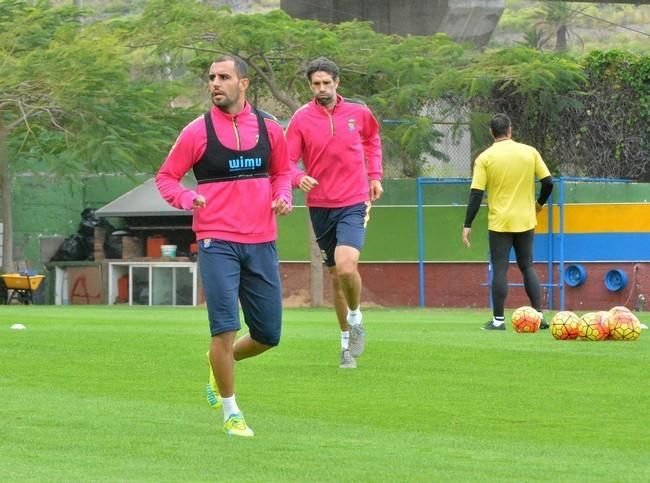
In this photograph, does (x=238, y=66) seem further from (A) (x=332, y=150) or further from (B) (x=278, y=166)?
(A) (x=332, y=150)

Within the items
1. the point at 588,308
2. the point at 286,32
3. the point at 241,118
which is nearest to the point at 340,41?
the point at 286,32

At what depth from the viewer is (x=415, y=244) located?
32.4m

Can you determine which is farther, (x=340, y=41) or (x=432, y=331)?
(x=340, y=41)

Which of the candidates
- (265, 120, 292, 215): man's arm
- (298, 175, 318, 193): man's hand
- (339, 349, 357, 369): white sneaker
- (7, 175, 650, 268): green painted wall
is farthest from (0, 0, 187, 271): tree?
(265, 120, 292, 215): man's arm

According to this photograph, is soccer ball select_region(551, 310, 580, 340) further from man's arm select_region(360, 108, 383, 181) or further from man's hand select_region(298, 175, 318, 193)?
man's hand select_region(298, 175, 318, 193)

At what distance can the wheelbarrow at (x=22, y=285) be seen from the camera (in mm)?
37312

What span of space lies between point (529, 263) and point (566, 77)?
15031mm

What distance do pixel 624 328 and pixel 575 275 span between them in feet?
45.6

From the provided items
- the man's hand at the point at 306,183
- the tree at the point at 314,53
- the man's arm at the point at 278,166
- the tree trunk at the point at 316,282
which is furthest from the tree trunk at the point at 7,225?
the man's arm at the point at 278,166

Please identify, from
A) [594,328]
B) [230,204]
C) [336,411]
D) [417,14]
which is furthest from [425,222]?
[230,204]

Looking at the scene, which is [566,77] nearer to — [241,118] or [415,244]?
[415,244]

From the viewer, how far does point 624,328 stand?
1562cm

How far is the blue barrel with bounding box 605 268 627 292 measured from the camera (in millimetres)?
28578

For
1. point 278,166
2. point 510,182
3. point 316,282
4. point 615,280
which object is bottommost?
point 316,282
